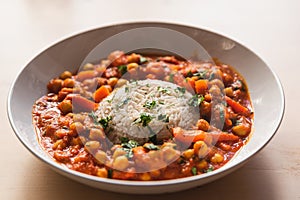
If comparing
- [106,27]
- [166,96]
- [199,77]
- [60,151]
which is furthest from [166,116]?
[106,27]

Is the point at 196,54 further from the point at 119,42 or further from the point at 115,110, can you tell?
the point at 115,110

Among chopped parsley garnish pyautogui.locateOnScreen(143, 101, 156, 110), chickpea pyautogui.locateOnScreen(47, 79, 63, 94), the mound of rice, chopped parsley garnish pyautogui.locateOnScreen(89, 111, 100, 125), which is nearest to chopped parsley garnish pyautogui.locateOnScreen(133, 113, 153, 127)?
the mound of rice

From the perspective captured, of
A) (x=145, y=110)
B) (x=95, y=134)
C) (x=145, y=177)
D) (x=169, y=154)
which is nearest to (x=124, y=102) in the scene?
(x=145, y=110)

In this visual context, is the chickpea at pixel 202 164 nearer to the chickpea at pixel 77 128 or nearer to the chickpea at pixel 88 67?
the chickpea at pixel 77 128

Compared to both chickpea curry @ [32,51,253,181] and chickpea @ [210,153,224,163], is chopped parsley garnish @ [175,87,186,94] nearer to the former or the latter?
chickpea curry @ [32,51,253,181]

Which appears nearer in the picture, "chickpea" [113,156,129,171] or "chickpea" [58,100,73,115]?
"chickpea" [113,156,129,171]

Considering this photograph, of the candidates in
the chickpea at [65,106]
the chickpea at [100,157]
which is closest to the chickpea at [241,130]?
the chickpea at [100,157]

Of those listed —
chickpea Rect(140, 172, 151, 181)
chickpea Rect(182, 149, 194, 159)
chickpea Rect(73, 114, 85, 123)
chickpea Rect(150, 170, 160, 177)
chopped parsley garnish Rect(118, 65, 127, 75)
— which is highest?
chopped parsley garnish Rect(118, 65, 127, 75)
